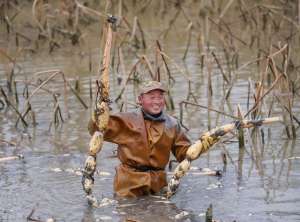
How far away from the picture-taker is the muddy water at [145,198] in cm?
612

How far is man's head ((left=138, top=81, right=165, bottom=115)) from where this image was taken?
6.31 metres

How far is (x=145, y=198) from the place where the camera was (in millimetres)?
6508

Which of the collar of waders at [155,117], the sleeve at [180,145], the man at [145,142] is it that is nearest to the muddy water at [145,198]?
the man at [145,142]

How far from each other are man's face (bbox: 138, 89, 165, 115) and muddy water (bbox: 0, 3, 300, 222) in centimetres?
73

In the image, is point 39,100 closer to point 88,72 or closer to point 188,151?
point 88,72

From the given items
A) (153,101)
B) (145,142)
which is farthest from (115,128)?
(153,101)

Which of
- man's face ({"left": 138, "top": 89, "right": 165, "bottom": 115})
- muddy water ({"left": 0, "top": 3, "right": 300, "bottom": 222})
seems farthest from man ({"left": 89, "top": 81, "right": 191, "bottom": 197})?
muddy water ({"left": 0, "top": 3, "right": 300, "bottom": 222})

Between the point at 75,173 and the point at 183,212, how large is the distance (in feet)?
5.44

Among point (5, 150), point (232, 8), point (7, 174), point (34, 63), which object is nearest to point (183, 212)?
point (7, 174)

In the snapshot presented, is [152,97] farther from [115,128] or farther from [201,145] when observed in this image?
[201,145]

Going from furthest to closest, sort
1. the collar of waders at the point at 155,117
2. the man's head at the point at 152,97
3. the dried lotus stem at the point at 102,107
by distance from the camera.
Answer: the collar of waders at the point at 155,117
the man's head at the point at 152,97
the dried lotus stem at the point at 102,107

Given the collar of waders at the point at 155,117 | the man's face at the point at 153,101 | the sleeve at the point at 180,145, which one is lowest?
the sleeve at the point at 180,145

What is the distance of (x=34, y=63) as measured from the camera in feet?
43.5

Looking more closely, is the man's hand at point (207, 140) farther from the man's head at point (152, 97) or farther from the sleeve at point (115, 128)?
the sleeve at point (115, 128)
